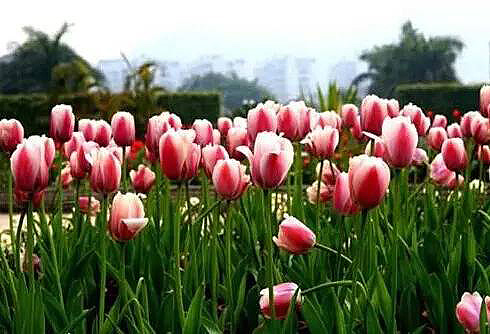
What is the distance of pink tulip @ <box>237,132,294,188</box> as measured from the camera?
4.29ft

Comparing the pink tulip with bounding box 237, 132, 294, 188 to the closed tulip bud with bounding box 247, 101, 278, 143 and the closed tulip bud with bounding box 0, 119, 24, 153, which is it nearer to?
the closed tulip bud with bounding box 247, 101, 278, 143

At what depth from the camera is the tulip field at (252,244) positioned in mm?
1348

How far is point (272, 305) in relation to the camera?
1312 mm

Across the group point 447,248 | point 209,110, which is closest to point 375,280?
point 447,248

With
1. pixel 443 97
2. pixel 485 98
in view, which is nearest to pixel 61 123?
pixel 485 98

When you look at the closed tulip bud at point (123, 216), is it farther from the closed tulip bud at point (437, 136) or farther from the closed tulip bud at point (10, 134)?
the closed tulip bud at point (437, 136)

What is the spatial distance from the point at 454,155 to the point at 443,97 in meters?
15.5

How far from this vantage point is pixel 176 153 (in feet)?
4.69

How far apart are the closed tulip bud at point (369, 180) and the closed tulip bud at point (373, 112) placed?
68 cm

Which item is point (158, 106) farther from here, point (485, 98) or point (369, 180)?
point (369, 180)

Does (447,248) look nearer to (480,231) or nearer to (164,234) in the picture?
(480,231)

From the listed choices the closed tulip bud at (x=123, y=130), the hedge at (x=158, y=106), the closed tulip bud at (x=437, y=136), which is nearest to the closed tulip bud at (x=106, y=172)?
the closed tulip bud at (x=123, y=130)

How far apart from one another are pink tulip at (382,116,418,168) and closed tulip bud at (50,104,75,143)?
826 mm

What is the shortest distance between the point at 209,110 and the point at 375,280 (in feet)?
50.8
